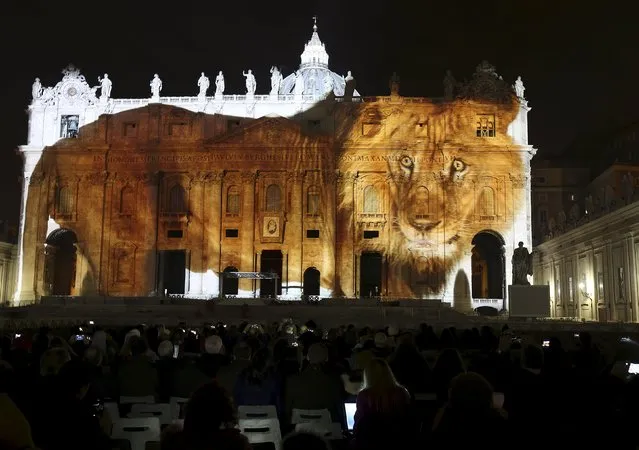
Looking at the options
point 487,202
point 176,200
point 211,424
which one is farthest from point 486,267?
point 211,424

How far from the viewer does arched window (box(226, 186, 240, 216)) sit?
53.0 m

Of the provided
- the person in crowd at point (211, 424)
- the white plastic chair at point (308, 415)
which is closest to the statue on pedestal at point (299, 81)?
the white plastic chair at point (308, 415)

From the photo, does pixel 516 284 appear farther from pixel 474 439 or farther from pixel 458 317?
pixel 474 439

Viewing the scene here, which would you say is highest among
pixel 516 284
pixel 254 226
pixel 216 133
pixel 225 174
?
pixel 216 133

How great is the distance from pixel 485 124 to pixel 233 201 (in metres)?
20.2

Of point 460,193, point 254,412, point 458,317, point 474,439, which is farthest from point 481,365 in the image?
point 460,193

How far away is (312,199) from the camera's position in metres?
52.5

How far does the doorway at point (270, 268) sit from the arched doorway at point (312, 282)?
7.40ft

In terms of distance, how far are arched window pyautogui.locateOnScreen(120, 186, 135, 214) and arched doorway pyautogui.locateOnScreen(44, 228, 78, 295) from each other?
211 inches

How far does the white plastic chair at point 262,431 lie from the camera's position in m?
6.41

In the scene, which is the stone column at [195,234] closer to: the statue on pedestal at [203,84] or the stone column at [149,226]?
the stone column at [149,226]

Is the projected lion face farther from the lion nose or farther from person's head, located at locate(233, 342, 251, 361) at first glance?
person's head, located at locate(233, 342, 251, 361)

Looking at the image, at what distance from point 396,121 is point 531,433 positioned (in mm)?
47719

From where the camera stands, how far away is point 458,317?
3850 centimetres
